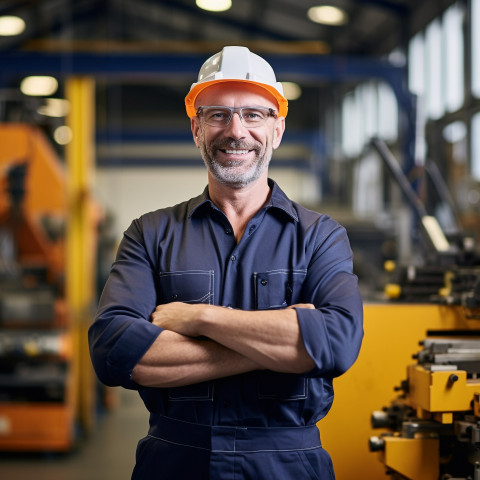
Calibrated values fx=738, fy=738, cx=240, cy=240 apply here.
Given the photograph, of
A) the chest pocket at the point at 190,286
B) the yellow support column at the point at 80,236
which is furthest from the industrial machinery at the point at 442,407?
the yellow support column at the point at 80,236

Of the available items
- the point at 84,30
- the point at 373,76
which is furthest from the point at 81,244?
the point at 84,30

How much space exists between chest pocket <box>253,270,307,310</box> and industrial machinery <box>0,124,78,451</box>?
4.20m

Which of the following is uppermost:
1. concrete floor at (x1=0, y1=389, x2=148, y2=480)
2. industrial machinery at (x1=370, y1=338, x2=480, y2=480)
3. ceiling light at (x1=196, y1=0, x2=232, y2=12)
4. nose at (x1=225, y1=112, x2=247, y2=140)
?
ceiling light at (x1=196, y1=0, x2=232, y2=12)

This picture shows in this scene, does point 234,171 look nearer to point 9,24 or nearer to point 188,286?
point 188,286

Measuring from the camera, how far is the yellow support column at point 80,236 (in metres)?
6.67

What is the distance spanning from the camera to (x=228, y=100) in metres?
1.93

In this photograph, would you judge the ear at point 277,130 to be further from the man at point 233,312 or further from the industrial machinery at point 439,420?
the industrial machinery at point 439,420

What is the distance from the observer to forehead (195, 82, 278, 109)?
1.93m

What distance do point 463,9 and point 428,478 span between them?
7240 millimetres

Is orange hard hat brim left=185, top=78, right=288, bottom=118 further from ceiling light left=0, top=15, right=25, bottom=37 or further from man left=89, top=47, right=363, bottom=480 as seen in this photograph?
ceiling light left=0, top=15, right=25, bottom=37

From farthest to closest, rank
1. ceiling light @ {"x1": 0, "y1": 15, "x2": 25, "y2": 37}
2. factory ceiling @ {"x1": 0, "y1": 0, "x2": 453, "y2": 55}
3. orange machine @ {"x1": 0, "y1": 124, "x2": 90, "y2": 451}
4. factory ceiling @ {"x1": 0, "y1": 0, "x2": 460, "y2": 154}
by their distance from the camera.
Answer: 1. factory ceiling @ {"x1": 0, "y1": 0, "x2": 453, "y2": 55}
2. factory ceiling @ {"x1": 0, "y1": 0, "x2": 460, "y2": 154}
3. ceiling light @ {"x1": 0, "y1": 15, "x2": 25, "y2": 37}
4. orange machine @ {"x1": 0, "y1": 124, "x2": 90, "y2": 451}

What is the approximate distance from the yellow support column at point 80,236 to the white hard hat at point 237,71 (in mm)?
4830

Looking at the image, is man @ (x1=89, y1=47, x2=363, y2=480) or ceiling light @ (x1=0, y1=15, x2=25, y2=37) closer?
man @ (x1=89, y1=47, x2=363, y2=480)

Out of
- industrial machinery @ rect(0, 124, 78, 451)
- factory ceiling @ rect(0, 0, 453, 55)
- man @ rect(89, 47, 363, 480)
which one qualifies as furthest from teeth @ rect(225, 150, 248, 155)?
factory ceiling @ rect(0, 0, 453, 55)
